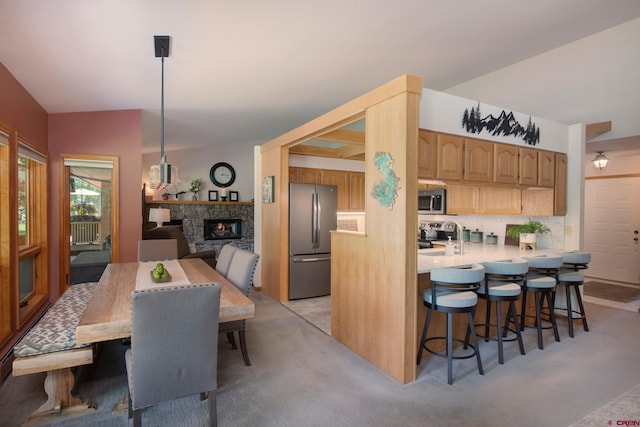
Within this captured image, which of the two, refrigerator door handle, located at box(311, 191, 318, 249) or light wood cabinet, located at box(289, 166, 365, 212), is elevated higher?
light wood cabinet, located at box(289, 166, 365, 212)

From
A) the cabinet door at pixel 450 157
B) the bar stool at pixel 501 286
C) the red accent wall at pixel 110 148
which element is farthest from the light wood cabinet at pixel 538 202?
the red accent wall at pixel 110 148

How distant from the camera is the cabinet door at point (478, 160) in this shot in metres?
3.18

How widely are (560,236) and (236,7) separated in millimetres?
4284

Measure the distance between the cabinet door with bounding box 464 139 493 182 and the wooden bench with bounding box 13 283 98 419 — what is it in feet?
10.6

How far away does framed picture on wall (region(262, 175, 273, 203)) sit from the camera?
4.91 m

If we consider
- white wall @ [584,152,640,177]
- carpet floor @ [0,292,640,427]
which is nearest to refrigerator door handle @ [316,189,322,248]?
carpet floor @ [0,292,640,427]

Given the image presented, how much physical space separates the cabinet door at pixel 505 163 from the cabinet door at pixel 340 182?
8.30 ft

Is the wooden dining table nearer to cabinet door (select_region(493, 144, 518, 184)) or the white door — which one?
cabinet door (select_region(493, 144, 518, 184))

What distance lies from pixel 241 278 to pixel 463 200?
297 centimetres

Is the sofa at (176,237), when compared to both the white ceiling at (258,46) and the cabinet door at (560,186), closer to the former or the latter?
the white ceiling at (258,46)

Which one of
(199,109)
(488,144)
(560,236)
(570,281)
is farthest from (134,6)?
(560,236)

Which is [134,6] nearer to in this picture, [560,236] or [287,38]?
[287,38]

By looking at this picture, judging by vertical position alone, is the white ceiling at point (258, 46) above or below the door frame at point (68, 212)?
above

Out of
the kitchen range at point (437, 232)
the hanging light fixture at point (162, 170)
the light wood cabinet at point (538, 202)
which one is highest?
the hanging light fixture at point (162, 170)
